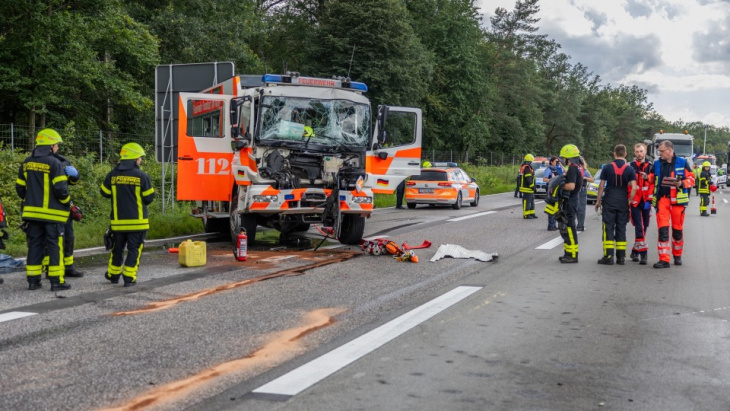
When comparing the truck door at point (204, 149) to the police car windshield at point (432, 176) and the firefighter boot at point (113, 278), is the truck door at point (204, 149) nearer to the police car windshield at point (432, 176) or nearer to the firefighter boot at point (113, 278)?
the firefighter boot at point (113, 278)

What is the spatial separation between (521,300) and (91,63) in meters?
25.2

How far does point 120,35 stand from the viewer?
31.4 meters

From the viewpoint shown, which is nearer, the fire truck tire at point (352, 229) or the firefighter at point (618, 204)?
the firefighter at point (618, 204)

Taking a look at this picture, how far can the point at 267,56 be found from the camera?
51.9 meters

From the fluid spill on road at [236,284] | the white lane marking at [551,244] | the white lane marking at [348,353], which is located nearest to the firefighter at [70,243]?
the fluid spill on road at [236,284]

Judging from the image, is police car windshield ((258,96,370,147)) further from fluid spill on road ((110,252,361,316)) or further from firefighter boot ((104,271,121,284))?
firefighter boot ((104,271,121,284))

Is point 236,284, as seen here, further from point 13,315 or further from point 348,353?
point 348,353

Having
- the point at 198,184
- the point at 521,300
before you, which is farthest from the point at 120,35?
the point at 521,300

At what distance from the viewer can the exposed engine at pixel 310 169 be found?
1238 cm

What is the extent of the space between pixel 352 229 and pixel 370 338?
290 inches

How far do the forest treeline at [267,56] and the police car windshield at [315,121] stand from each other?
19.6 feet

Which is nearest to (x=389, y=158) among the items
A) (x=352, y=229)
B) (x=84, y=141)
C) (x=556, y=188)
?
(x=352, y=229)

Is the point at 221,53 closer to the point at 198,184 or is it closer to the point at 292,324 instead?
the point at 198,184

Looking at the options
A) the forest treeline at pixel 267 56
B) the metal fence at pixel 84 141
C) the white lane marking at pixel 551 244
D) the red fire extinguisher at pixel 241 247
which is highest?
the forest treeline at pixel 267 56
